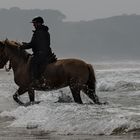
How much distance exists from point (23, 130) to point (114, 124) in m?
1.56

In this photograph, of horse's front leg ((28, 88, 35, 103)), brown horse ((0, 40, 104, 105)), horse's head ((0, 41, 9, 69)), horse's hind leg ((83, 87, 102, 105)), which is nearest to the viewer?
brown horse ((0, 40, 104, 105))

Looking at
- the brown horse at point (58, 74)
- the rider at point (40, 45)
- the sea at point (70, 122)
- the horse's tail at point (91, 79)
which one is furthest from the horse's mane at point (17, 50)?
the horse's tail at point (91, 79)

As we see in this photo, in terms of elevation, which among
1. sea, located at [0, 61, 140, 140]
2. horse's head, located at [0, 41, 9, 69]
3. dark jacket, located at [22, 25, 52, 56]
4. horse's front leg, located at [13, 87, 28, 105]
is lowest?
horse's front leg, located at [13, 87, 28, 105]

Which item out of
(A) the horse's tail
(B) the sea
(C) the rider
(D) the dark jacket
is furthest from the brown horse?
(B) the sea

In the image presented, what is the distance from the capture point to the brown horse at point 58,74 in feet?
42.7

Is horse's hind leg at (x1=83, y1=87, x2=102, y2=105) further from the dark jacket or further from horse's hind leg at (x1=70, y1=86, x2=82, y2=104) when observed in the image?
the dark jacket

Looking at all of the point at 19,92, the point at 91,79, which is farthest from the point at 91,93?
the point at 19,92

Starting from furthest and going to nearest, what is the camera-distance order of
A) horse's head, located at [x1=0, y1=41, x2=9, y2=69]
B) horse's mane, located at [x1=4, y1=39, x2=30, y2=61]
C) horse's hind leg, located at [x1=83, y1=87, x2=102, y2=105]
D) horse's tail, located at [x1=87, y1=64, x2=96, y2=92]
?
1. horse's head, located at [x1=0, y1=41, x2=9, y2=69]
2. horse's mane, located at [x1=4, y1=39, x2=30, y2=61]
3. horse's hind leg, located at [x1=83, y1=87, x2=102, y2=105]
4. horse's tail, located at [x1=87, y1=64, x2=96, y2=92]

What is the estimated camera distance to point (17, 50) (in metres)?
13.9

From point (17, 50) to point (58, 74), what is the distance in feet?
4.43

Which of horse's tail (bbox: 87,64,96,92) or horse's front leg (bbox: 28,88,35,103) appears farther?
horse's front leg (bbox: 28,88,35,103)

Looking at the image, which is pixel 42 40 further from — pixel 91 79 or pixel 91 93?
pixel 91 93

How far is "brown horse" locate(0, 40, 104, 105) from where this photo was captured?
1302 cm

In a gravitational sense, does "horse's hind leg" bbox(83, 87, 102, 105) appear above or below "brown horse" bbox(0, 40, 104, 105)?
below
